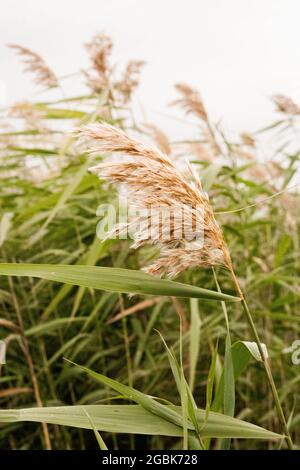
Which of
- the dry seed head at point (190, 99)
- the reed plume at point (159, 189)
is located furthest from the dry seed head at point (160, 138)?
the reed plume at point (159, 189)

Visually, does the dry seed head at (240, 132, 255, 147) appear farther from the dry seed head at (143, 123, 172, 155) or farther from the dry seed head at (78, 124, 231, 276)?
the dry seed head at (78, 124, 231, 276)

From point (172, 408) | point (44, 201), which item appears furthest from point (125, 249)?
point (172, 408)

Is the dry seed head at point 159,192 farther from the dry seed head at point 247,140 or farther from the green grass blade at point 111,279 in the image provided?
the dry seed head at point 247,140

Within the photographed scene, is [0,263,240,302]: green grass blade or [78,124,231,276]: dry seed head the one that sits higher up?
[78,124,231,276]: dry seed head

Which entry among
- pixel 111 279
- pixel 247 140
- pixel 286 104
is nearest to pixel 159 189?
pixel 111 279

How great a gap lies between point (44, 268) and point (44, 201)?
1079mm

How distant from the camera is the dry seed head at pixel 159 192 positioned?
0.93m

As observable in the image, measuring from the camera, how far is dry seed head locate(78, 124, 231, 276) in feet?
3.06

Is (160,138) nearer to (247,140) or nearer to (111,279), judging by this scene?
(247,140)

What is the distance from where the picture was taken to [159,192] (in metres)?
0.93

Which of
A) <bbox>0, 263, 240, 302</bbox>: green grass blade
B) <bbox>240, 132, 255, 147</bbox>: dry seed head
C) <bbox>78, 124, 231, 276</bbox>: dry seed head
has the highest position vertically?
<bbox>240, 132, 255, 147</bbox>: dry seed head

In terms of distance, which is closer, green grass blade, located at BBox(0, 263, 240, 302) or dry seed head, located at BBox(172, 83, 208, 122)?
green grass blade, located at BBox(0, 263, 240, 302)

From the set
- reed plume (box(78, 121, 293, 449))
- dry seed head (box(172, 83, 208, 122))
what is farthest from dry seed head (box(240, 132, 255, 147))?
reed plume (box(78, 121, 293, 449))
